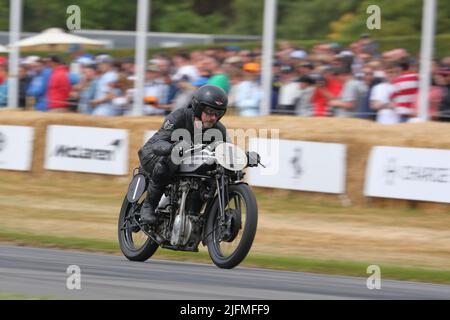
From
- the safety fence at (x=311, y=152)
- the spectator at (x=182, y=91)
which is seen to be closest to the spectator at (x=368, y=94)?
the safety fence at (x=311, y=152)

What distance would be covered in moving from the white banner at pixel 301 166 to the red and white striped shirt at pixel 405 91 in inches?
42.3

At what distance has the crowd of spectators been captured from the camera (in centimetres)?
1516

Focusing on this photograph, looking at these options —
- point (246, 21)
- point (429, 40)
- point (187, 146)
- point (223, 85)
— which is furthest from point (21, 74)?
point (246, 21)

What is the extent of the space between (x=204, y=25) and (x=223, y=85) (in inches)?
983

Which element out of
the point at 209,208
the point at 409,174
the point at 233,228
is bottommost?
the point at 233,228

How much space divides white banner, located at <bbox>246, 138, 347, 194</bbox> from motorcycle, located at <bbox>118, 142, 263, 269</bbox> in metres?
5.51

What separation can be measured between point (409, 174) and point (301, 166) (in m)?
1.72

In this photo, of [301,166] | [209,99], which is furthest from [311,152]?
[209,99]

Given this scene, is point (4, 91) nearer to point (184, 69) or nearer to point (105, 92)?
point (105, 92)

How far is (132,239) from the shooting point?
1019cm

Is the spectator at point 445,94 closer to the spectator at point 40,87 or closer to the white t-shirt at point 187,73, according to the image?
the white t-shirt at point 187,73

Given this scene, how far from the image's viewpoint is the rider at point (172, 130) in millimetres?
9182

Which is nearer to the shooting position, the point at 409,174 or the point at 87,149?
the point at 409,174

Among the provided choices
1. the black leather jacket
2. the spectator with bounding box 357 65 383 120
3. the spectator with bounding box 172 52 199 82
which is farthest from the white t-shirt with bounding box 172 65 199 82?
the black leather jacket
